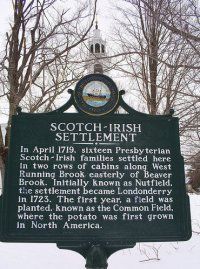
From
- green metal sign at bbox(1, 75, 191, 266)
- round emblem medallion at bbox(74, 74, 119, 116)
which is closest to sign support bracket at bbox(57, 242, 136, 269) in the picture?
green metal sign at bbox(1, 75, 191, 266)

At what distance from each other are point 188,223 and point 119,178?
0.81m

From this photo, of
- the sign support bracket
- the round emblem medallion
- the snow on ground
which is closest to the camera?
the sign support bracket

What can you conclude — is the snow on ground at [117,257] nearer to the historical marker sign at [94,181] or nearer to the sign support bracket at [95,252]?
the sign support bracket at [95,252]

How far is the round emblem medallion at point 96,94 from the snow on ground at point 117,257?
3208 mm

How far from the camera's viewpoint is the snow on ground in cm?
622

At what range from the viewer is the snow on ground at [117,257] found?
6.22 metres

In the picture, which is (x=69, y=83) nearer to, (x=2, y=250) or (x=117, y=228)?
(x=2, y=250)

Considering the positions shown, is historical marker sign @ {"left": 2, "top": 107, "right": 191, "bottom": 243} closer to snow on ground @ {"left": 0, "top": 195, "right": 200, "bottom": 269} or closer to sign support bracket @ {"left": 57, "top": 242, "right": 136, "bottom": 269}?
sign support bracket @ {"left": 57, "top": 242, "right": 136, "bottom": 269}

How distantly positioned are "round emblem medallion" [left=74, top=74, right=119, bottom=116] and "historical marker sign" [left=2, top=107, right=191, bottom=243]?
11cm

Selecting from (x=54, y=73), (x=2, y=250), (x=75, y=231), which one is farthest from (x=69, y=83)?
(x=75, y=231)

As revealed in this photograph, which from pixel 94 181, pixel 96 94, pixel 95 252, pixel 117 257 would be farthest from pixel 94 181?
pixel 117 257

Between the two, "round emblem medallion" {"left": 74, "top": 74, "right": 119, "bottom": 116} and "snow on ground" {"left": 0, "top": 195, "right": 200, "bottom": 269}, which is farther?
"snow on ground" {"left": 0, "top": 195, "right": 200, "bottom": 269}

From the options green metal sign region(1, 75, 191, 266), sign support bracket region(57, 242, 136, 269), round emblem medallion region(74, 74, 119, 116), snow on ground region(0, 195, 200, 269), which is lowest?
snow on ground region(0, 195, 200, 269)

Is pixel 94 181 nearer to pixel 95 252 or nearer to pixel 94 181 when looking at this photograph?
pixel 94 181
